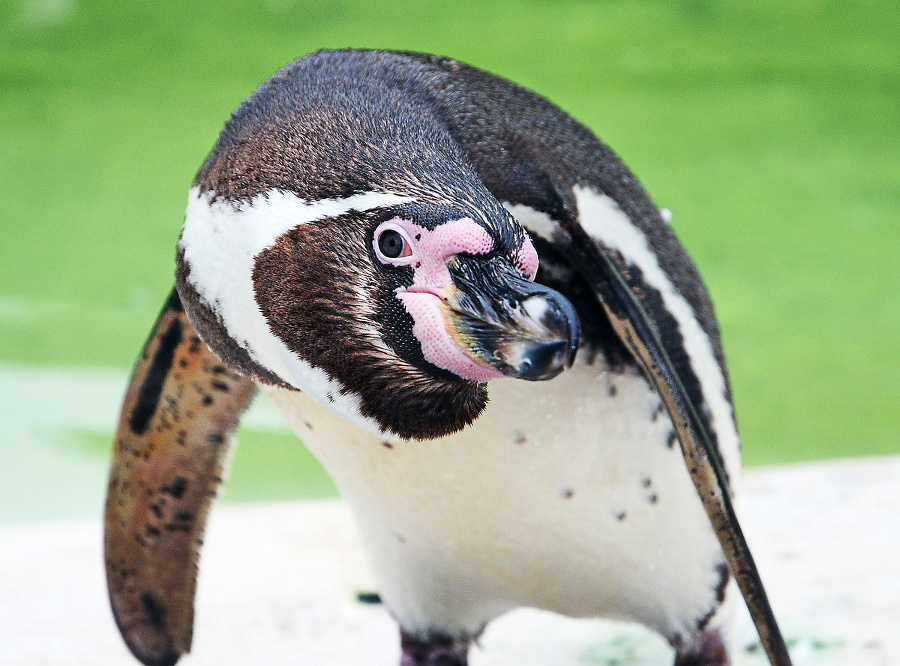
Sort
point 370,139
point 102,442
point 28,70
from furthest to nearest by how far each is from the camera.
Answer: point 28,70
point 102,442
point 370,139

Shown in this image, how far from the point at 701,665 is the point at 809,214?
301cm

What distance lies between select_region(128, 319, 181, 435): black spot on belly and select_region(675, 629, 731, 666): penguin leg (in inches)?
26.5

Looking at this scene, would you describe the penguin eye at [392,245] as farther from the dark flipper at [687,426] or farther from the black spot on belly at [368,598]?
the black spot on belly at [368,598]

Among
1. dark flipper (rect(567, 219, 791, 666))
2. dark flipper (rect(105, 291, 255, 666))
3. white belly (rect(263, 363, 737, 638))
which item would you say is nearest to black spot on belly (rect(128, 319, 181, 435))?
dark flipper (rect(105, 291, 255, 666))

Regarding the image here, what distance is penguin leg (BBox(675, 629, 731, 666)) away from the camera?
1.31 m

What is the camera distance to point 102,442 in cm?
297

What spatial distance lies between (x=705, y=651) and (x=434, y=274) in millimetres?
792

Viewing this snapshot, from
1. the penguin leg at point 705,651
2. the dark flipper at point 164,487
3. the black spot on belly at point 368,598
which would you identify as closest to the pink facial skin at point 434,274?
the dark flipper at point 164,487

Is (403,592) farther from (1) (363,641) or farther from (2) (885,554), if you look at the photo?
(2) (885,554)

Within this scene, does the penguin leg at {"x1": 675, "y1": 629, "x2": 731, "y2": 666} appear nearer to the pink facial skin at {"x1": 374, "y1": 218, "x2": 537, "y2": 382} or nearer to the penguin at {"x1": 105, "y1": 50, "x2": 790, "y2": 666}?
the penguin at {"x1": 105, "y1": 50, "x2": 790, "y2": 666}

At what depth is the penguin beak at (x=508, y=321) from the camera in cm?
70

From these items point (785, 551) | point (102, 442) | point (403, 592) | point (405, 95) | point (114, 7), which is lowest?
point (403, 592)

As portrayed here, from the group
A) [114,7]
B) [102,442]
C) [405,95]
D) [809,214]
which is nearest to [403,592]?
[405,95]

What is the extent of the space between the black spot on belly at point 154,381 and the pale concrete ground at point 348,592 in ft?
1.74
